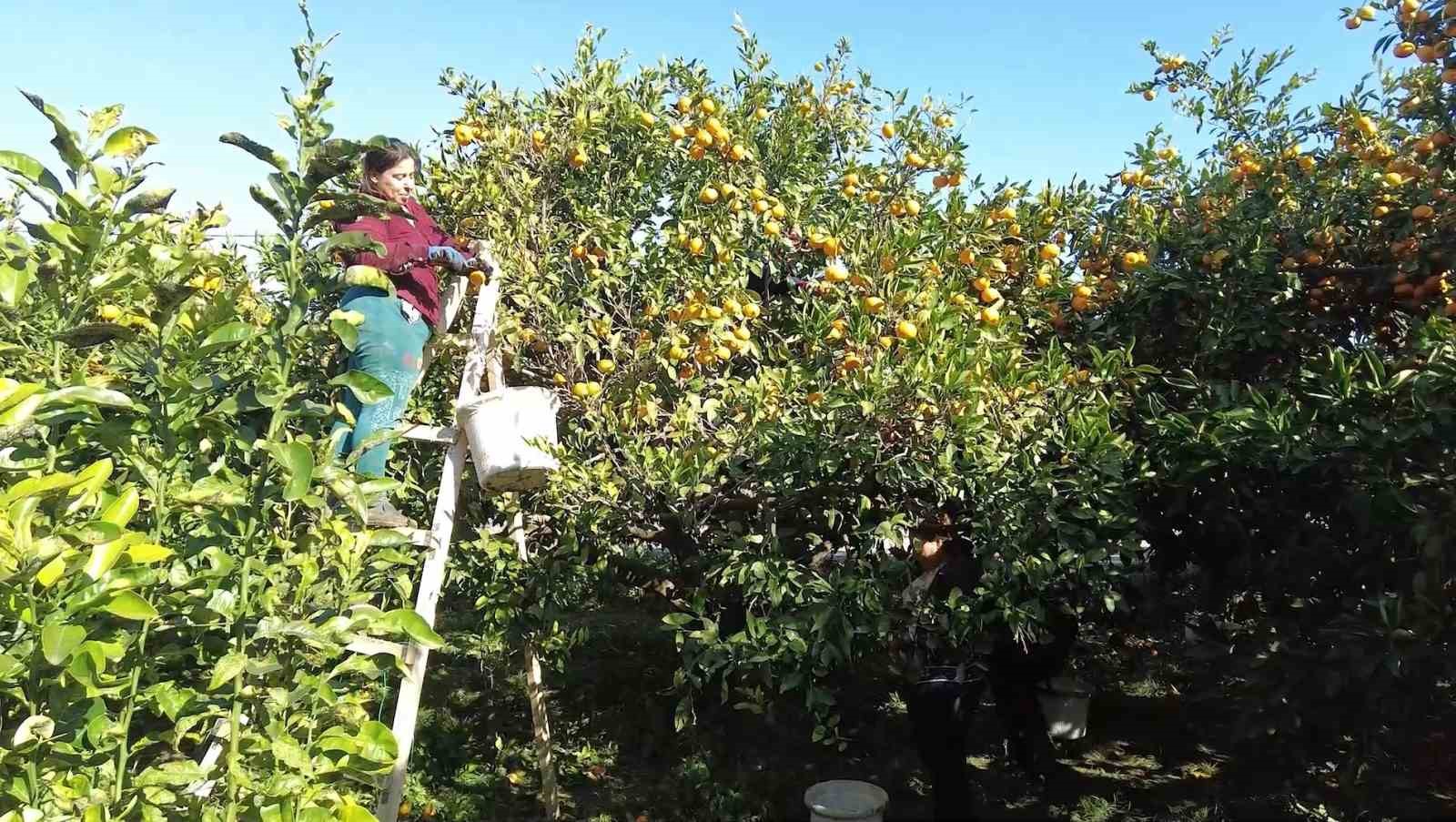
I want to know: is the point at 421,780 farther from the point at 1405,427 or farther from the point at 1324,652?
the point at 1405,427

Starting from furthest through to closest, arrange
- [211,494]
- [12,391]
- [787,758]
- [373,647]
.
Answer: [787,758] → [373,647] → [211,494] → [12,391]

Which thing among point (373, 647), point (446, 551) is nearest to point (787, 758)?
point (446, 551)

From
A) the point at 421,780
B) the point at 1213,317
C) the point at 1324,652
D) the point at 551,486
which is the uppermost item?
the point at 1213,317

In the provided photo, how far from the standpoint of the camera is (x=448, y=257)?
277cm

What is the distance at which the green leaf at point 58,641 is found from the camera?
133cm

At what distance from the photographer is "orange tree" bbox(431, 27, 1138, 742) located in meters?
2.52

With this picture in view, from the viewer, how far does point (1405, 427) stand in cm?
227

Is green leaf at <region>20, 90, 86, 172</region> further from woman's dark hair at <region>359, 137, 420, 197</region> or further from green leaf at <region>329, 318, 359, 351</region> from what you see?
woman's dark hair at <region>359, 137, 420, 197</region>

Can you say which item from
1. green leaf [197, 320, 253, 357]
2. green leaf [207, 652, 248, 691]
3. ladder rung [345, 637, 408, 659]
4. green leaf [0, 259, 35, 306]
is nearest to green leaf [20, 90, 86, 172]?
green leaf [0, 259, 35, 306]

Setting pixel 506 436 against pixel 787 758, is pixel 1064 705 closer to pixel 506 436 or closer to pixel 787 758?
pixel 787 758

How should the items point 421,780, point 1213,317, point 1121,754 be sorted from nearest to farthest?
point 1213,317 → point 421,780 → point 1121,754

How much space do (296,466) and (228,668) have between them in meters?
0.34

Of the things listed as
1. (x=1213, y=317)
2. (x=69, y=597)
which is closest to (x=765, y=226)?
(x=1213, y=317)

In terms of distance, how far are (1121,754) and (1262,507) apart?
5.98 feet
